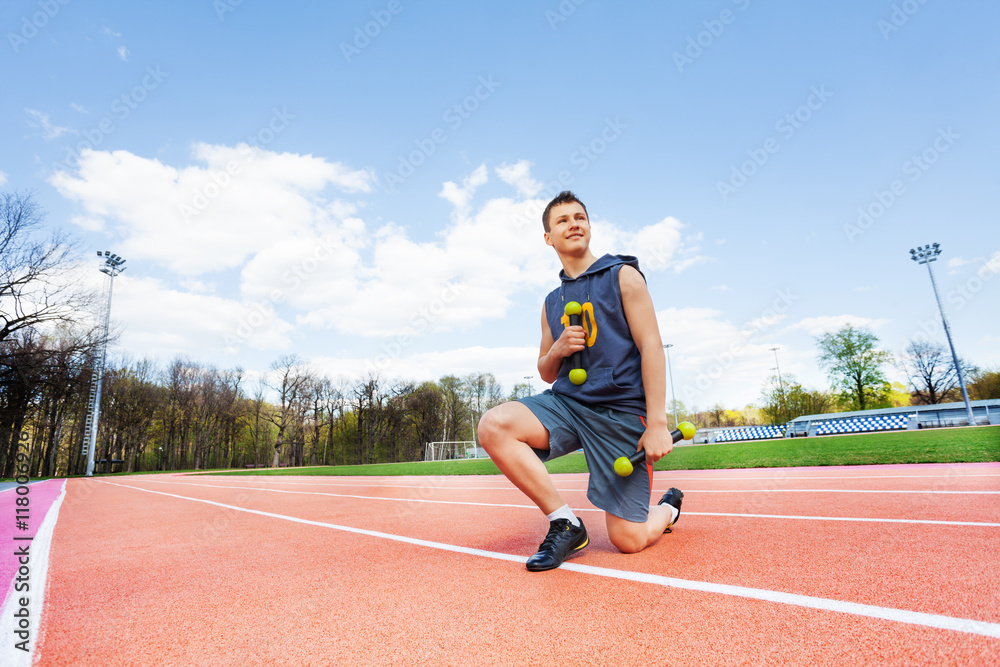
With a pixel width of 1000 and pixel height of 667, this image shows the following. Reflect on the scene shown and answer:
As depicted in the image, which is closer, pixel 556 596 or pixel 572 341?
pixel 556 596

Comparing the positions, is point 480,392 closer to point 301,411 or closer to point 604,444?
point 301,411

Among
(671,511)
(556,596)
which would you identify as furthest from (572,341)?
(671,511)

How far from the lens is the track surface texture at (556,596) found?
5.20ft

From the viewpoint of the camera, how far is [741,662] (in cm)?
144

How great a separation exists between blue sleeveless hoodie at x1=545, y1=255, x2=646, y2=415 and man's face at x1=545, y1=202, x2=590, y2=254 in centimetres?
18

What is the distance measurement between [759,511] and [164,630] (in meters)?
4.40

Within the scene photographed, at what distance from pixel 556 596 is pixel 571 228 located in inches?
84.2

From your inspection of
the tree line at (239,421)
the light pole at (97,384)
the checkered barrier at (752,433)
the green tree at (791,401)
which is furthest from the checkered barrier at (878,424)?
the light pole at (97,384)

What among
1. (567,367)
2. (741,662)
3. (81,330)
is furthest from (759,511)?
(81,330)

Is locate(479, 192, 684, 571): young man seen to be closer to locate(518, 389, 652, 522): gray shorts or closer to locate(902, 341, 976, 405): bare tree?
locate(518, 389, 652, 522): gray shorts

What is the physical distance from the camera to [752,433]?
151 ft

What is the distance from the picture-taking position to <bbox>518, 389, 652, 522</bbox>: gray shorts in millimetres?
2801

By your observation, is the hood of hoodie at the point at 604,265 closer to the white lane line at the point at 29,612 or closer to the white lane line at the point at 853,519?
the white lane line at the point at 853,519

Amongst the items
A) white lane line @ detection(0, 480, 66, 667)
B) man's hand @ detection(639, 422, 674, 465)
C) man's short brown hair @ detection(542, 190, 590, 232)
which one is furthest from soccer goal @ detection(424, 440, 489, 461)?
man's hand @ detection(639, 422, 674, 465)
